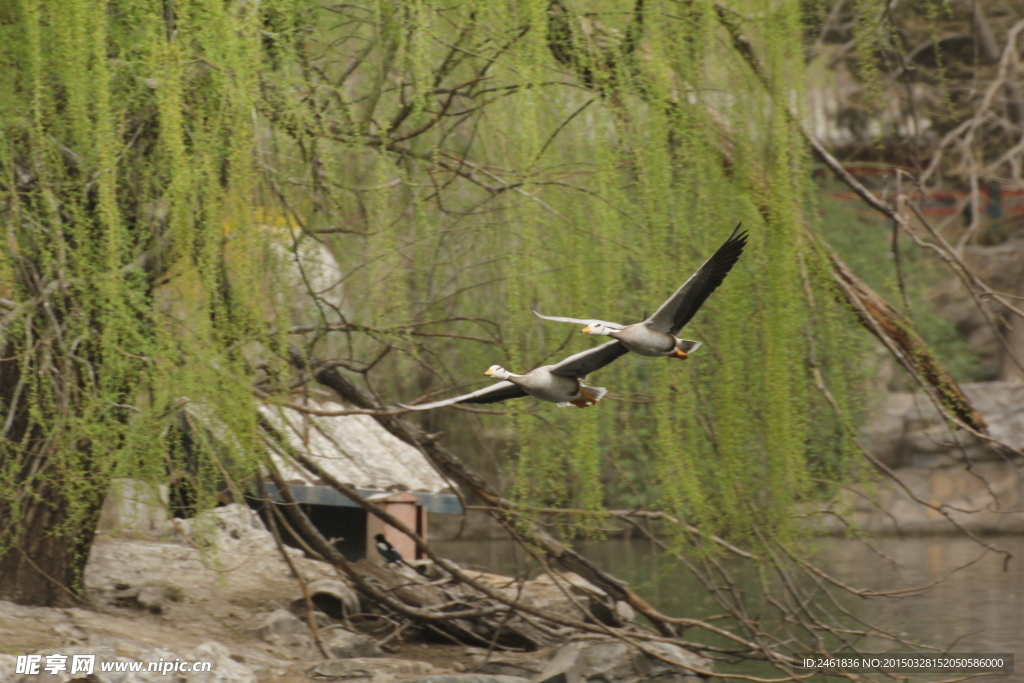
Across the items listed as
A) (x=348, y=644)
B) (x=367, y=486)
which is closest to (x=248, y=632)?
(x=348, y=644)

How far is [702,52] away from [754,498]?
179 centimetres

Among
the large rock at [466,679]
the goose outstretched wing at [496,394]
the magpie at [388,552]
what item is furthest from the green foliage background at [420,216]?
the magpie at [388,552]

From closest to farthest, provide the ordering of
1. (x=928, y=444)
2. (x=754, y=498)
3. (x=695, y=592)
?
(x=754, y=498) → (x=695, y=592) → (x=928, y=444)

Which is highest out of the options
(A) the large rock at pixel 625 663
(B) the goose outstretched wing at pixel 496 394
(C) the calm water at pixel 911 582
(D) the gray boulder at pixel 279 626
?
(B) the goose outstretched wing at pixel 496 394

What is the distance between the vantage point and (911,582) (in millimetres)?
8984

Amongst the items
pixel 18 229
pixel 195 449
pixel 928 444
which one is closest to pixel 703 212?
pixel 195 449

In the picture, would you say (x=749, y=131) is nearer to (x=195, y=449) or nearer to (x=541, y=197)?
(x=541, y=197)

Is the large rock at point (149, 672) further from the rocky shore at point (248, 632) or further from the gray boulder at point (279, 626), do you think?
the gray boulder at point (279, 626)

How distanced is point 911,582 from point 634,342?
22.6 feet

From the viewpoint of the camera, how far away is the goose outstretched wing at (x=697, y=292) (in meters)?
3.10

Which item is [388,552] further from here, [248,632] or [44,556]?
[44,556]

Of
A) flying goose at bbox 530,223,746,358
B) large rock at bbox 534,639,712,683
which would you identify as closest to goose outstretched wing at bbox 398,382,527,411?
flying goose at bbox 530,223,746,358

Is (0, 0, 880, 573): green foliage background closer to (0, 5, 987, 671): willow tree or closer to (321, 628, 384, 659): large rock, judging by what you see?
(0, 5, 987, 671): willow tree

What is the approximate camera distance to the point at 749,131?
4.04 metres
